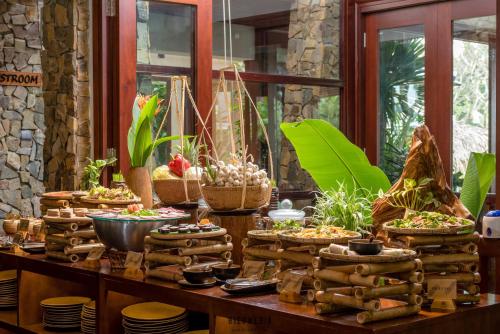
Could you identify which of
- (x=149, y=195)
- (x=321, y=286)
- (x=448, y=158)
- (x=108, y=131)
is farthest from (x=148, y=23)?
(x=321, y=286)

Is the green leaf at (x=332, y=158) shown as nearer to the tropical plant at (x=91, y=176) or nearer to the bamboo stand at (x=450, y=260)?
the tropical plant at (x=91, y=176)

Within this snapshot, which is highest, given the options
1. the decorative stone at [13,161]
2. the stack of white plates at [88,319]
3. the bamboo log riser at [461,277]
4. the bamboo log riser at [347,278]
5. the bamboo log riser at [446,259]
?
the decorative stone at [13,161]

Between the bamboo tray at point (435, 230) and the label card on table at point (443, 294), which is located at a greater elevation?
the bamboo tray at point (435, 230)

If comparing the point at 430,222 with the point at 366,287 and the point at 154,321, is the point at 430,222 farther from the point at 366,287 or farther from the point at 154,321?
the point at 154,321

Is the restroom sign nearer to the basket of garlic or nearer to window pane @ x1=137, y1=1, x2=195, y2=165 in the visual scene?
window pane @ x1=137, y1=1, x2=195, y2=165

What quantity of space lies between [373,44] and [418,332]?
4716 millimetres

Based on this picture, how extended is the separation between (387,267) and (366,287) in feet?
0.28

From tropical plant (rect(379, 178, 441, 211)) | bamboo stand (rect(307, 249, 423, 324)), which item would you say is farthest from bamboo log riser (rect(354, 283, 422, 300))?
tropical plant (rect(379, 178, 441, 211))

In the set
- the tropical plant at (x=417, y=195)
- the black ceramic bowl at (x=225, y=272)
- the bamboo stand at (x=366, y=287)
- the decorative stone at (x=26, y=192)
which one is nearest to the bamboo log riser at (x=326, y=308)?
the bamboo stand at (x=366, y=287)

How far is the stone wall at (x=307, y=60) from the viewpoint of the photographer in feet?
20.7

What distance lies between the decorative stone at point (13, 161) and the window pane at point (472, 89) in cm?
397

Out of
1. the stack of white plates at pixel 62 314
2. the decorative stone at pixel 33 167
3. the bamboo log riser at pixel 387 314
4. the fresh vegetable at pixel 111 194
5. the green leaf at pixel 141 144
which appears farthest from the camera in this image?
the decorative stone at pixel 33 167

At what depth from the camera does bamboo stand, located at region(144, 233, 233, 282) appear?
2.68 metres

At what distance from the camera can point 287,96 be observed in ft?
20.7
